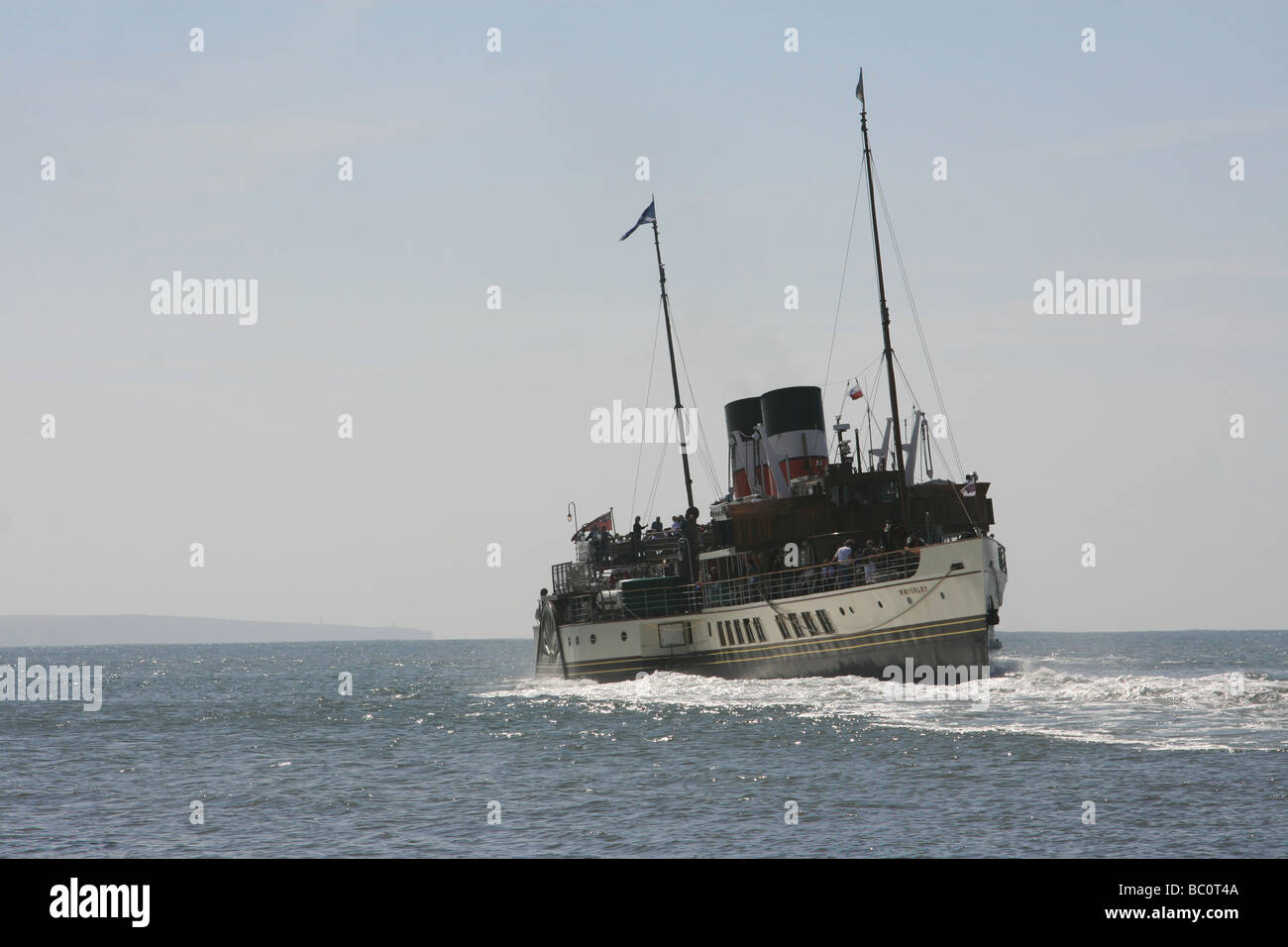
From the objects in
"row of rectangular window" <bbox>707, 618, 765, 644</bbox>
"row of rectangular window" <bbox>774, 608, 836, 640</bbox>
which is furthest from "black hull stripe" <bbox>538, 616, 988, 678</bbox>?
"row of rectangular window" <bbox>707, 618, 765, 644</bbox>

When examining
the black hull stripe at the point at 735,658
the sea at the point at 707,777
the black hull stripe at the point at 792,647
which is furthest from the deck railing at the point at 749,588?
the sea at the point at 707,777

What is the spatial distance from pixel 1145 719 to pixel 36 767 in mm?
30354

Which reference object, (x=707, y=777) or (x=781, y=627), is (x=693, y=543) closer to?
(x=781, y=627)

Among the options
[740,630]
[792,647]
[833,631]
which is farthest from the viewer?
[740,630]

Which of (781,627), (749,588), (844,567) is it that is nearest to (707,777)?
(844,567)

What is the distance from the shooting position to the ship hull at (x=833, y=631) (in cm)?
4338

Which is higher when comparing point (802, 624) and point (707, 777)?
point (802, 624)

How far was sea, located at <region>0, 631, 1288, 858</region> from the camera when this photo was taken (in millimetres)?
20734

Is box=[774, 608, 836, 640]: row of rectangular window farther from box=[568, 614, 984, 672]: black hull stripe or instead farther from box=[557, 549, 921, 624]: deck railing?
box=[557, 549, 921, 624]: deck railing

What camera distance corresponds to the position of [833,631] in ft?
153

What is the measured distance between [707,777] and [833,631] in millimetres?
19824

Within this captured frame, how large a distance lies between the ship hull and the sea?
46.1 inches
